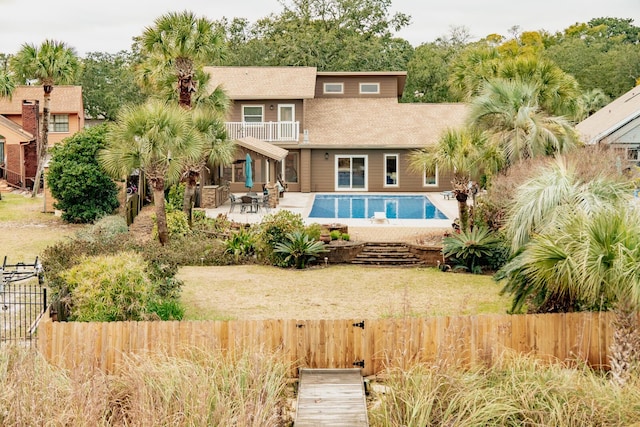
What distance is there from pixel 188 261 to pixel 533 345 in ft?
39.2

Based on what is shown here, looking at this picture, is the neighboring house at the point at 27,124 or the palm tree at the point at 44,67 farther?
the neighboring house at the point at 27,124

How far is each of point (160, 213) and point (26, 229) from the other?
20.4ft

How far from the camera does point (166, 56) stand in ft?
84.2

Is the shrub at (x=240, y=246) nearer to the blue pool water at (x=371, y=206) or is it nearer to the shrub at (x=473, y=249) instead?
the shrub at (x=473, y=249)

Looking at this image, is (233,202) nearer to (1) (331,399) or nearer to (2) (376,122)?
(2) (376,122)

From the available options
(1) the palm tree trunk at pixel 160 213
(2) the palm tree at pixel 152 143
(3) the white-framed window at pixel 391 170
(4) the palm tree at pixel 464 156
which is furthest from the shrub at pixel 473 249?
(3) the white-framed window at pixel 391 170

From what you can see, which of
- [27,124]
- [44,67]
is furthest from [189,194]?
[27,124]

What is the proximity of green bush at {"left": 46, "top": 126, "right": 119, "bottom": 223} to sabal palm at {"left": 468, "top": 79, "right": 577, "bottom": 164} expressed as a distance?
12199mm

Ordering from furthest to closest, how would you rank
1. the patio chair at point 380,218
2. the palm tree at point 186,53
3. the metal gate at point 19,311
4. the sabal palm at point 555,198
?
the patio chair at point 380,218 < the palm tree at point 186,53 < the sabal palm at point 555,198 < the metal gate at point 19,311

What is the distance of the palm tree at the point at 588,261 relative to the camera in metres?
10.6

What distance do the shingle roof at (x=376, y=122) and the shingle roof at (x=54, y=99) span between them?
39.0ft

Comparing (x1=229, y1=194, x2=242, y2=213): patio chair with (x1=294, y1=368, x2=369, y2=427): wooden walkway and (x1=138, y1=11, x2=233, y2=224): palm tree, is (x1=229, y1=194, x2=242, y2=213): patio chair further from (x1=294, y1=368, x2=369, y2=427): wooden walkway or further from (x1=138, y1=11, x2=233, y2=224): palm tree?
(x1=294, y1=368, x2=369, y2=427): wooden walkway

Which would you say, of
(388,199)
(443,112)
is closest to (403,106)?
(443,112)

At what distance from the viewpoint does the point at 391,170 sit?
127 feet
